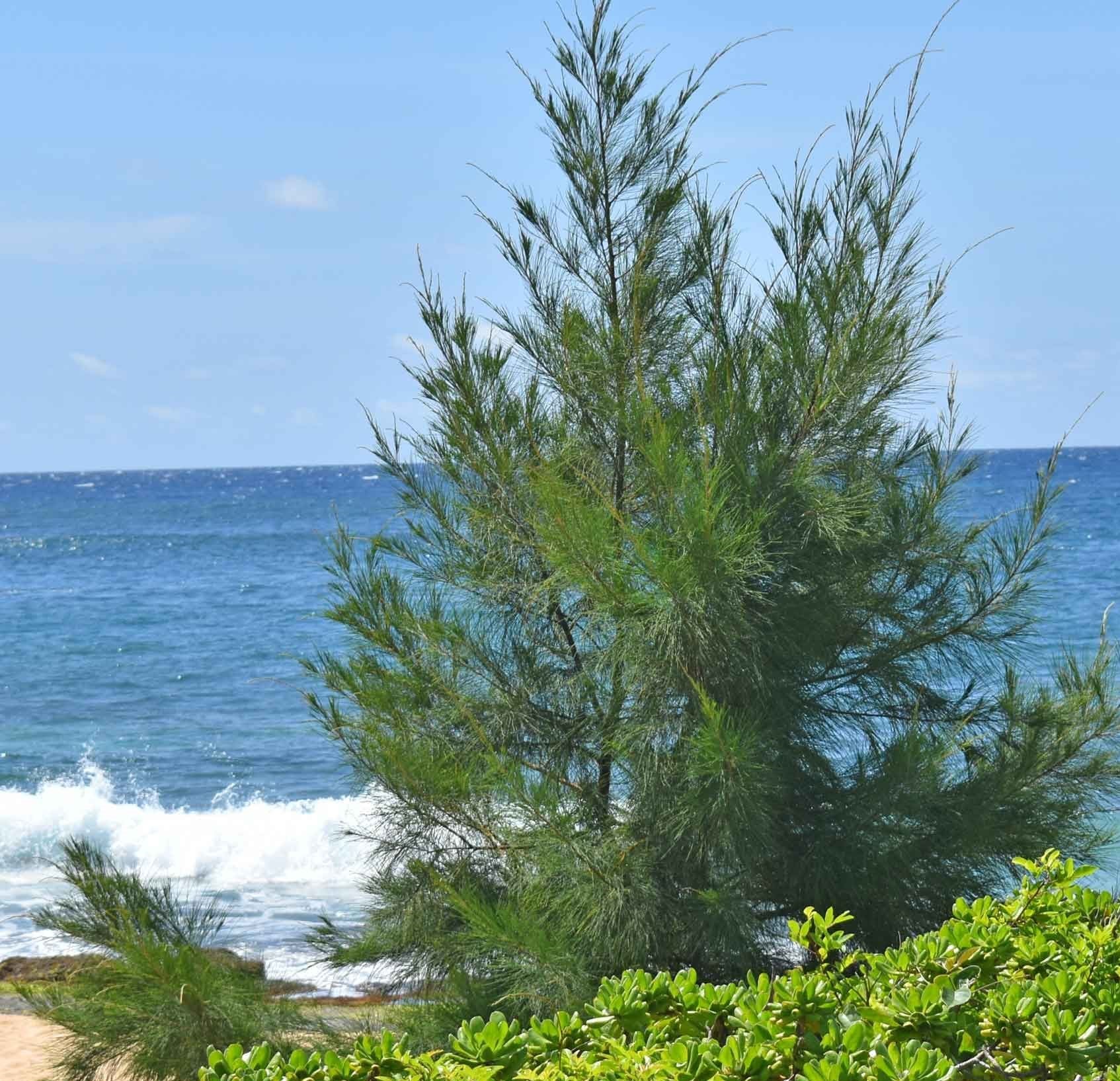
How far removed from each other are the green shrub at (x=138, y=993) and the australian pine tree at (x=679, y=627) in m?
0.49

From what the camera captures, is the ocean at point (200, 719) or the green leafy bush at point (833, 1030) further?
the ocean at point (200, 719)

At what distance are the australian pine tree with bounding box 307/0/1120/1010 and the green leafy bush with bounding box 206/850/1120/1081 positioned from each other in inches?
46.9

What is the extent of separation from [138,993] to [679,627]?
220cm

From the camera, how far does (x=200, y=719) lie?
1717 cm

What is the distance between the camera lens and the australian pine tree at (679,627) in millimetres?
3840

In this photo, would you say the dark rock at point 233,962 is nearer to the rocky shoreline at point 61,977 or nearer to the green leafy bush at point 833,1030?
the rocky shoreline at point 61,977

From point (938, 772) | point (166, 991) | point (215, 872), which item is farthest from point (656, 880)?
point (215, 872)

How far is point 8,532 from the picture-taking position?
53.5 m

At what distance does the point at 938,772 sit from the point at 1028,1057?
2017 millimetres

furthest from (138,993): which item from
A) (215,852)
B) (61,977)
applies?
→ (215,852)

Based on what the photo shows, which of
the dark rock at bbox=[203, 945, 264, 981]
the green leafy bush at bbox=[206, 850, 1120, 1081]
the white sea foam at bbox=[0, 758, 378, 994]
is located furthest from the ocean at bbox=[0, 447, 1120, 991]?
the green leafy bush at bbox=[206, 850, 1120, 1081]

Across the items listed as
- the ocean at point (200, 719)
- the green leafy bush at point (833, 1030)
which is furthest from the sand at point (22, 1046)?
the green leafy bush at point (833, 1030)

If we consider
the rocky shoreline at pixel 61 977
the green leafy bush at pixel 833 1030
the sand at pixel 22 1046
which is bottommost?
the sand at pixel 22 1046

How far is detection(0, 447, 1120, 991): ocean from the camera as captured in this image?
10180 mm
